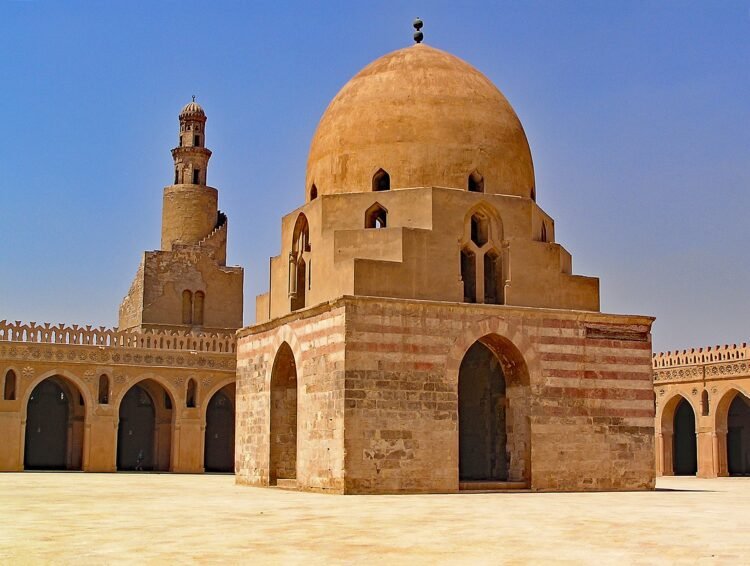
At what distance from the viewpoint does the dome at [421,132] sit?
1800cm

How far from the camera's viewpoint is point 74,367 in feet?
93.4

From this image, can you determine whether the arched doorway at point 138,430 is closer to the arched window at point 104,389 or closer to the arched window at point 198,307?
the arched window at point 104,389

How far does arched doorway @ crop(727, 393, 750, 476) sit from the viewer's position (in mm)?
32500

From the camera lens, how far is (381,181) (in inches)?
722

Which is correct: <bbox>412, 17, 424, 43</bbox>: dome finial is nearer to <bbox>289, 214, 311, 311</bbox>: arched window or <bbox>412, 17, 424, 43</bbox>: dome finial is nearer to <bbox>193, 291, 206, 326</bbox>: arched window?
<bbox>289, 214, 311, 311</bbox>: arched window

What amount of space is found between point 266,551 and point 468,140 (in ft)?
37.2

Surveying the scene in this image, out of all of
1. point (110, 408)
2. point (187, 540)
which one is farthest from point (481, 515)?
point (110, 408)

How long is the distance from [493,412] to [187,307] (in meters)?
17.7

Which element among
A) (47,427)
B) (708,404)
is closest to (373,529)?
(708,404)

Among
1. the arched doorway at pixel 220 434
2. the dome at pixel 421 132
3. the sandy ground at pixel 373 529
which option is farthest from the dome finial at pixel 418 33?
the arched doorway at pixel 220 434

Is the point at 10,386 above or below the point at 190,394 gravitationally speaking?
above

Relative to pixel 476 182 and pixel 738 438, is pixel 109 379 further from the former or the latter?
pixel 738 438

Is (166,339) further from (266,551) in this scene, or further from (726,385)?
(266,551)

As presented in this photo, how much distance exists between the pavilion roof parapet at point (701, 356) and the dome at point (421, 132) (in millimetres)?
12707
